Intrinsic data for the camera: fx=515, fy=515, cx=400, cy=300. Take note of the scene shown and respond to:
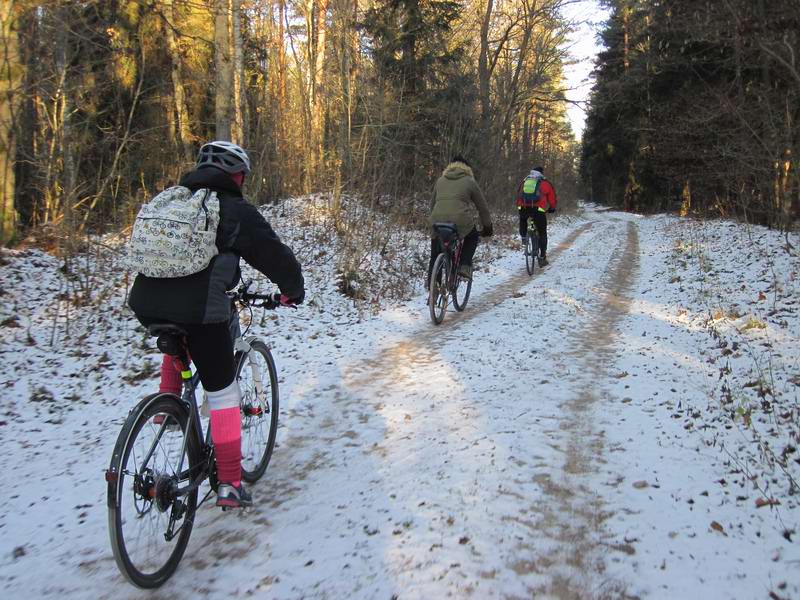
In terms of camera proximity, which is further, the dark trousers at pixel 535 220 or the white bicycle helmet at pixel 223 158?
the dark trousers at pixel 535 220

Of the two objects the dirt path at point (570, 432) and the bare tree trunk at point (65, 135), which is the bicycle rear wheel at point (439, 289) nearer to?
the dirt path at point (570, 432)

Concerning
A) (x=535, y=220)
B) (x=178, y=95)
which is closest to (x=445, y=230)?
(x=535, y=220)

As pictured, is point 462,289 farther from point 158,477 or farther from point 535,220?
point 158,477

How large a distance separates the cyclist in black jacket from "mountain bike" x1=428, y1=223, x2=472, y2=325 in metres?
4.61

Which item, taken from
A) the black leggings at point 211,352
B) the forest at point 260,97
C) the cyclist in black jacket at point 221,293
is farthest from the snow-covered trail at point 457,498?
the forest at point 260,97

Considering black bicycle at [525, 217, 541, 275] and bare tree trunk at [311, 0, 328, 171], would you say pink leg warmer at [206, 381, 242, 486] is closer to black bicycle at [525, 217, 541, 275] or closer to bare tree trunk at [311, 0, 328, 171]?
black bicycle at [525, 217, 541, 275]

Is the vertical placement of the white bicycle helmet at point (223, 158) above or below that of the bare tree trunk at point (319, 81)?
below

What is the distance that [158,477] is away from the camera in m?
2.47

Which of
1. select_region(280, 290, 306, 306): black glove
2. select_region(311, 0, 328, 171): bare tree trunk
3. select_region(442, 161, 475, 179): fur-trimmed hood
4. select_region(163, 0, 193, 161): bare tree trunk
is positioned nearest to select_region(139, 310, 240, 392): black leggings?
select_region(280, 290, 306, 306): black glove

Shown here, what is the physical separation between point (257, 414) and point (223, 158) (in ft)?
5.64

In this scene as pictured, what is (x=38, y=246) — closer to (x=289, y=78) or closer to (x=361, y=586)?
(x=361, y=586)

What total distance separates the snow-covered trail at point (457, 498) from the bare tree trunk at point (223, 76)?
6.06 meters

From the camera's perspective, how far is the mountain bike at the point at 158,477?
227cm

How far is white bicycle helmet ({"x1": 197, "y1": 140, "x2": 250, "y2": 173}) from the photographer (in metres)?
2.75
